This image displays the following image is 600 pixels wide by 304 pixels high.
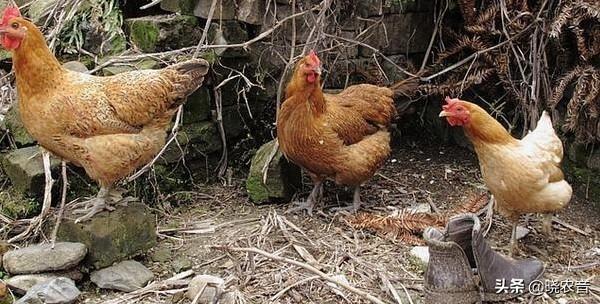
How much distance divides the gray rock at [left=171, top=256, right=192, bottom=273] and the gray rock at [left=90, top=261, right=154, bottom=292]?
6.3 inches

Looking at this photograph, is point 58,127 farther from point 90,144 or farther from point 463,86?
point 463,86

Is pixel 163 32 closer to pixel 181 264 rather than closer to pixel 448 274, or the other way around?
pixel 181 264

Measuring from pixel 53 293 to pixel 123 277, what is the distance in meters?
0.40

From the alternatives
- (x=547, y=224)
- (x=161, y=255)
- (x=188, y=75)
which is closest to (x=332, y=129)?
(x=188, y=75)

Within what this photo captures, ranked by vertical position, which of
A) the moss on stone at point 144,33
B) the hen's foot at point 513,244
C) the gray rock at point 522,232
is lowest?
the gray rock at point 522,232

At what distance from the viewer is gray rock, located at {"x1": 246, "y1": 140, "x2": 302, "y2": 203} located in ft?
16.0

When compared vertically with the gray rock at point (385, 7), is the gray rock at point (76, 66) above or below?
below

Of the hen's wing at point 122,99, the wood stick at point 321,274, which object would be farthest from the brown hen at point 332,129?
the wood stick at point 321,274

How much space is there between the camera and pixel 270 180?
16.0 ft

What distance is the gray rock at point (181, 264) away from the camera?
4.08m

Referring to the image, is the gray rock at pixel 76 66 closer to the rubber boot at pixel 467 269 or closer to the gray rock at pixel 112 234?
the gray rock at pixel 112 234

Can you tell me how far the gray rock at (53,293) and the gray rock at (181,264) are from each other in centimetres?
57

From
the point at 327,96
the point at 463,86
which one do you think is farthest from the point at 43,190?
the point at 463,86

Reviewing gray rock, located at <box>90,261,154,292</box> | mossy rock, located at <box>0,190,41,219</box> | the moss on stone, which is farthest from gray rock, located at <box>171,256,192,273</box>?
the moss on stone
